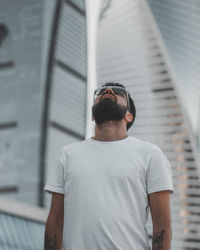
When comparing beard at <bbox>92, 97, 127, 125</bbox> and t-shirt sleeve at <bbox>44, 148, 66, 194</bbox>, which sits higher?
beard at <bbox>92, 97, 127, 125</bbox>

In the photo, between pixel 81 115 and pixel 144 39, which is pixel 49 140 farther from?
pixel 144 39

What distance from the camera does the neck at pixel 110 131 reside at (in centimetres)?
271

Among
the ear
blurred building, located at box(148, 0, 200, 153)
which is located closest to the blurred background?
blurred building, located at box(148, 0, 200, 153)

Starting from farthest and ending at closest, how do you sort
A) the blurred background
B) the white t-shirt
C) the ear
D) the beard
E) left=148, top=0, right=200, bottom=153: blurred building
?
left=148, top=0, right=200, bottom=153: blurred building → the blurred background → the ear → the beard → the white t-shirt

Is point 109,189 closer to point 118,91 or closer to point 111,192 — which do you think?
point 111,192

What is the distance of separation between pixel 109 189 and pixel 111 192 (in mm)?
18

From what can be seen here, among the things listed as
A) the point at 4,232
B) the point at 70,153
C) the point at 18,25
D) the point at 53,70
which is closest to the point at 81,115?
the point at 53,70

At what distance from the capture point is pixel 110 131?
2.71 meters

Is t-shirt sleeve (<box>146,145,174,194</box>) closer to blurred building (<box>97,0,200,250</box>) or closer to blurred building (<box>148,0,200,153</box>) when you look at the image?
blurred building (<box>97,0,200,250</box>)

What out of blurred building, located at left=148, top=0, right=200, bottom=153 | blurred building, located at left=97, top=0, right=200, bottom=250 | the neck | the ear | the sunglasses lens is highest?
blurred building, located at left=148, top=0, right=200, bottom=153

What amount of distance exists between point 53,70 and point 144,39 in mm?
17863

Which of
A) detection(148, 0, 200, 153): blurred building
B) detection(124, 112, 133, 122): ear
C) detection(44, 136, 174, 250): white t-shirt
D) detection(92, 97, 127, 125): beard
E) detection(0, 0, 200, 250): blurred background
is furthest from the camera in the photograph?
detection(148, 0, 200, 153): blurred building

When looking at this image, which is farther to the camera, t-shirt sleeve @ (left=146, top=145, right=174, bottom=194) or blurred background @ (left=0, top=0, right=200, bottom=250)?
blurred background @ (left=0, top=0, right=200, bottom=250)

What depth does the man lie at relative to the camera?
98.7 inches
